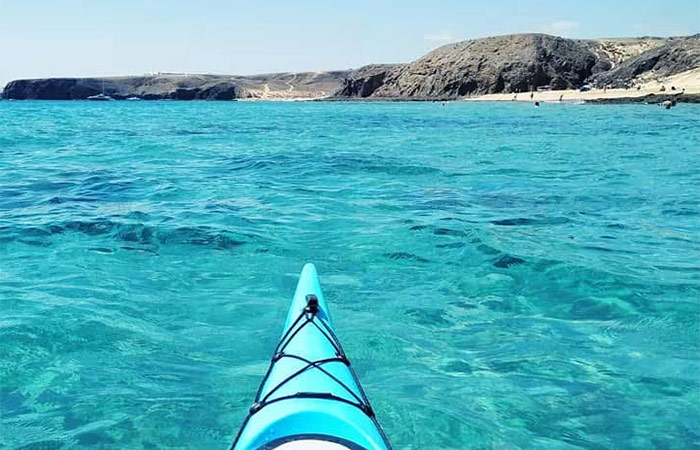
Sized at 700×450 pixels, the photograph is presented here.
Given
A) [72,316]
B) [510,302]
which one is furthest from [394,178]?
[72,316]

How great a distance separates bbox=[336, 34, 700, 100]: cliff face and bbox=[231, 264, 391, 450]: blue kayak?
85.9 meters

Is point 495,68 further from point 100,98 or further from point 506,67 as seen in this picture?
point 100,98

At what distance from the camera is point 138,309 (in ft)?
26.3

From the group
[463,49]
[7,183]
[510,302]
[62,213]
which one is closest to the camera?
[510,302]

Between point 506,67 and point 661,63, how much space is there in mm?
25730

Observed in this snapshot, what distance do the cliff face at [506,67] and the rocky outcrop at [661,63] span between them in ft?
2.56

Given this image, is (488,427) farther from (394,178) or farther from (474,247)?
(394,178)

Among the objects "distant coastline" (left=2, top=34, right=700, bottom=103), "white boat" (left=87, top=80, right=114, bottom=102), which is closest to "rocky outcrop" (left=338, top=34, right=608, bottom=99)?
"distant coastline" (left=2, top=34, right=700, bottom=103)

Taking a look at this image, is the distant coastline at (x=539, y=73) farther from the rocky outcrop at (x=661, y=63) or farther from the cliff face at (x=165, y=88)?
the cliff face at (x=165, y=88)

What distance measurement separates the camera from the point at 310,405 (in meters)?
3.68

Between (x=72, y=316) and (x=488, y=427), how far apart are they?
5262 mm

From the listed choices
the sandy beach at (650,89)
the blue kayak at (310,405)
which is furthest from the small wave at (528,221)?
the sandy beach at (650,89)

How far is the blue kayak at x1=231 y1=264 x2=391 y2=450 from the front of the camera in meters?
3.47

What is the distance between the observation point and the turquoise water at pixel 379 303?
5.62 meters
